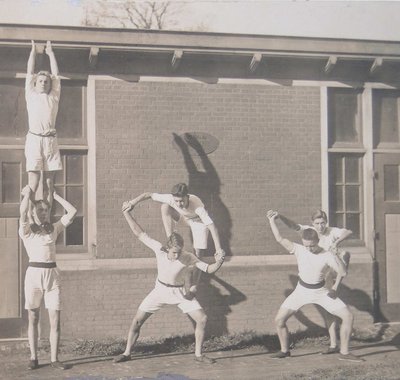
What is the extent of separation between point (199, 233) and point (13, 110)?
10.7 feet

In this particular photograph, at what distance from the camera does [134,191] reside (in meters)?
9.54

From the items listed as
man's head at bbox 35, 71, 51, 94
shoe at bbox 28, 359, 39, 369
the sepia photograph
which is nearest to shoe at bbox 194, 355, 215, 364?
the sepia photograph

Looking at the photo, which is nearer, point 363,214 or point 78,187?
point 78,187

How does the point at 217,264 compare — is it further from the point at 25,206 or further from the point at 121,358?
the point at 25,206

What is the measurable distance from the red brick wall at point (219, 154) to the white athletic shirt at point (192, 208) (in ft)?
2.46

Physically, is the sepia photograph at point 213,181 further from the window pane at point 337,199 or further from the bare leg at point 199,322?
the bare leg at point 199,322

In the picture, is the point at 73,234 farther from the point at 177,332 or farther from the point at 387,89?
the point at 387,89

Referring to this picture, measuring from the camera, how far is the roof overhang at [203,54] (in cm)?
903

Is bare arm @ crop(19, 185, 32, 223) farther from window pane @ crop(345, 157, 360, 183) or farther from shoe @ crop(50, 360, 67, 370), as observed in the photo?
window pane @ crop(345, 157, 360, 183)

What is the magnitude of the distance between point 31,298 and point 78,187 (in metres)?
2.32

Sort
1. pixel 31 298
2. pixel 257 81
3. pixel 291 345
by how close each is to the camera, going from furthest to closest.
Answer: pixel 257 81 < pixel 291 345 < pixel 31 298

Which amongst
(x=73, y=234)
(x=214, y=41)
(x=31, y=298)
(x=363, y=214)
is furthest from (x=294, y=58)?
(x=31, y=298)

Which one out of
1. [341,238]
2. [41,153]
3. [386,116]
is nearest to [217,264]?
[341,238]

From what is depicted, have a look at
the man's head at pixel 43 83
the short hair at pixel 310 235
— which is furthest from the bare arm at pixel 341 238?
the man's head at pixel 43 83
